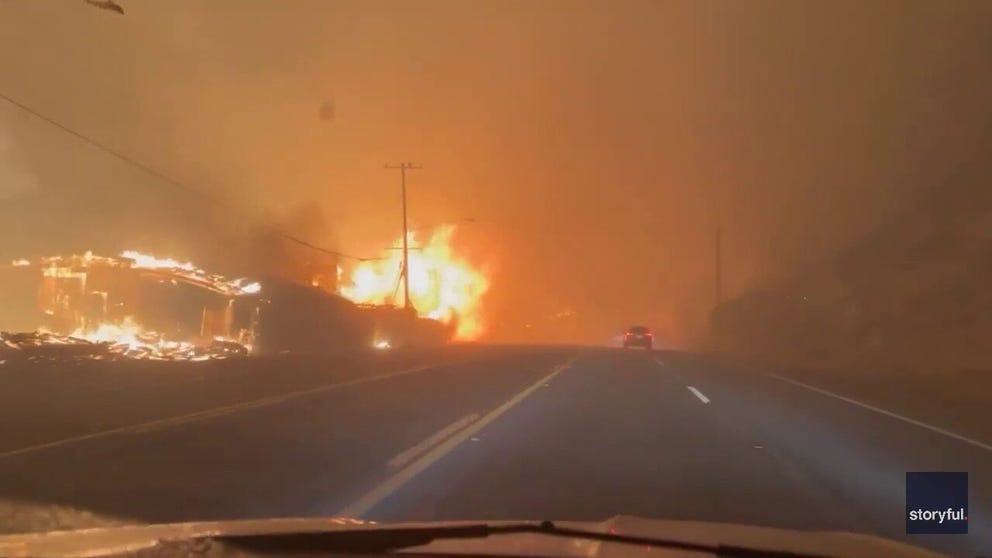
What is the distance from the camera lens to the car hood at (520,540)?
5371 millimetres

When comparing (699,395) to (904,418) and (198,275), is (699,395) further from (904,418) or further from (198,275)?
(198,275)

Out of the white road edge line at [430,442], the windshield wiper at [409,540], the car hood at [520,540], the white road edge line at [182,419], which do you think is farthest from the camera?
the white road edge line at [182,419]

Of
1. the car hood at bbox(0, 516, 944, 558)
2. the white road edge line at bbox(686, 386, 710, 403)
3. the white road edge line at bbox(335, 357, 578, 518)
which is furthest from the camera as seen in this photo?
the white road edge line at bbox(686, 386, 710, 403)

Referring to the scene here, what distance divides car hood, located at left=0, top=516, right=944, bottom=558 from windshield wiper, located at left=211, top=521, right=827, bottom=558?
83 mm

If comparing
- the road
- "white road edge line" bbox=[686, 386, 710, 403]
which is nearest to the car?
→ "white road edge line" bbox=[686, 386, 710, 403]

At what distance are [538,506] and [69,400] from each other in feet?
43.4

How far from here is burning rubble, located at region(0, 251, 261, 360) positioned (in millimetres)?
52562

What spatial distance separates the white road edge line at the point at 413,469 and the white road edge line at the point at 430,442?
12cm

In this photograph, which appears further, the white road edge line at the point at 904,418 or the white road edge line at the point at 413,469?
the white road edge line at the point at 904,418

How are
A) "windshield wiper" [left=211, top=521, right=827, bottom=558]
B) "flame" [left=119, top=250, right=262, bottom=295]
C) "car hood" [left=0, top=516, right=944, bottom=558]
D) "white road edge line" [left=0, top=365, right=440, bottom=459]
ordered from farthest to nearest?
"flame" [left=119, top=250, right=262, bottom=295]
"white road edge line" [left=0, top=365, right=440, bottom=459]
"windshield wiper" [left=211, top=521, right=827, bottom=558]
"car hood" [left=0, top=516, right=944, bottom=558]

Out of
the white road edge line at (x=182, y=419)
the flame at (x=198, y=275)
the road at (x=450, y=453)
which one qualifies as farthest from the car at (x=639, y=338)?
the road at (x=450, y=453)

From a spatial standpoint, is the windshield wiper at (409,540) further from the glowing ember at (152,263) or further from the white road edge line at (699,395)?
the glowing ember at (152,263)

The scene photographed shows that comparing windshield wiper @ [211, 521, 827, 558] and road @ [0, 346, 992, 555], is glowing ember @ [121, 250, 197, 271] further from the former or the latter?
windshield wiper @ [211, 521, 827, 558]

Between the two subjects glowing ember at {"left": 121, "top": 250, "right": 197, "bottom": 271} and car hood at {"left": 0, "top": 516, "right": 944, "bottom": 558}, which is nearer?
car hood at {"left": 0, "top": 516, "right": 944, "bottom": 558}
